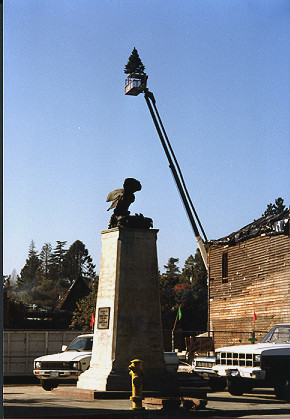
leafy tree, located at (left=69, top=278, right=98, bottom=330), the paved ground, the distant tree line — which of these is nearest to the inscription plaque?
the paved ground

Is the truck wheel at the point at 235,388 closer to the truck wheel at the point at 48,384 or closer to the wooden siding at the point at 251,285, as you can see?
the truck wheel at the point at 48,384

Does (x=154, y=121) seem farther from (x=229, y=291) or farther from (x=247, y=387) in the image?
(x=247, y=387)

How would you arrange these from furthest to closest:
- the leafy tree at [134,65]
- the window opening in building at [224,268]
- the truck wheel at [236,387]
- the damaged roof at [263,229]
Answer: the leafy tree at [134,65] → the window opening in building at [224,268] → the damaged roof at [263,229] → the truck wheel at [236,387]

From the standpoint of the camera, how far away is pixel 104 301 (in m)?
16.1

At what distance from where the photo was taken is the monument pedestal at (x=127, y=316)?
15.5 meters

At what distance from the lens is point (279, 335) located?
1636cm

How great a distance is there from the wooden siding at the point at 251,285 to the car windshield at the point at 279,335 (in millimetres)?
14903

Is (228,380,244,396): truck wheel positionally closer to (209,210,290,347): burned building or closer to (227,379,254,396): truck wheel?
(227,379,254,396): truck wheel

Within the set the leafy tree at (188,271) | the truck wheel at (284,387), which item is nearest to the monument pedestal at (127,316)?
the truck wheel at (284,387)

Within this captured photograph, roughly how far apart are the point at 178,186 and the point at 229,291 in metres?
8.51

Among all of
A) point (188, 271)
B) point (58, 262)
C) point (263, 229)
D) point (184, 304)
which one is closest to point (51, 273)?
point (58, 262)

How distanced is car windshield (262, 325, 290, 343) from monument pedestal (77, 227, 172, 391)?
2.63 metres

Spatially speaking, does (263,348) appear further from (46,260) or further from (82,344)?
(46,260)

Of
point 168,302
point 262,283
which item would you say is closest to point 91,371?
point 262,283
